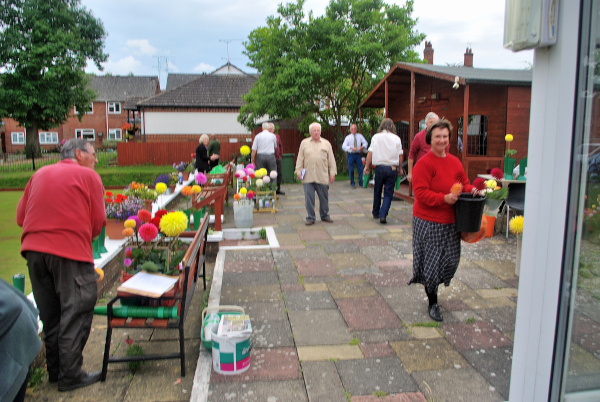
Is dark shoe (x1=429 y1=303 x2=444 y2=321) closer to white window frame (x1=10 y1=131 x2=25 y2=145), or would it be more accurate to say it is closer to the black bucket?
the black bucket

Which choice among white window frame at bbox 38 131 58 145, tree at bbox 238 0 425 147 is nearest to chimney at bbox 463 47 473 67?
tree at bbox 238 0 425 147

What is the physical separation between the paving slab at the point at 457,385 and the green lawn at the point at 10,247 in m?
4.03

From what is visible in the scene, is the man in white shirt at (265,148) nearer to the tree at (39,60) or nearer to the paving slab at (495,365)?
the paving slab at (495,365)

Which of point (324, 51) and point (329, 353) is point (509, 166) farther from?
point (324, 51)

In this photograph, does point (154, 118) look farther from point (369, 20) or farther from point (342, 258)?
point (342, 258)

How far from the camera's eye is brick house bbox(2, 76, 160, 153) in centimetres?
4769

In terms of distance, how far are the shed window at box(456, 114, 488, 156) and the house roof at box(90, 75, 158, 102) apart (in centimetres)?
4634

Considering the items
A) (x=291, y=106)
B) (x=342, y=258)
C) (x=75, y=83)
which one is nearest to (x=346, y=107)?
(x=291, y=106)

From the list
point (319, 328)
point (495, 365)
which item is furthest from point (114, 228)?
point (495, 365)

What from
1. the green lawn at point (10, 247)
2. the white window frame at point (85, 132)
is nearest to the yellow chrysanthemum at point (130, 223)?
the green lawn at point (10, 247)

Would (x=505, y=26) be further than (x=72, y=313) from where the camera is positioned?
No

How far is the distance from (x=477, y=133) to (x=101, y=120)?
47.6 metres

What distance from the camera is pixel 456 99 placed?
11734 millimetres

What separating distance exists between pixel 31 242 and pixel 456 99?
10970 millimetres
